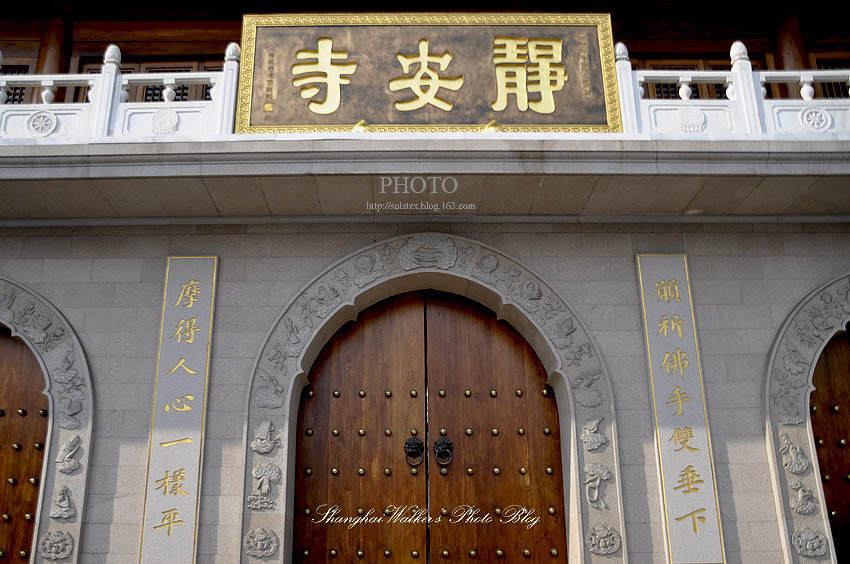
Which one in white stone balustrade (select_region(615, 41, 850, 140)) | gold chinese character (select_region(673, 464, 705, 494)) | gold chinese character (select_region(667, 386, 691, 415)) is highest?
white stone balustrade (select_region(615, 41, 850, 140))

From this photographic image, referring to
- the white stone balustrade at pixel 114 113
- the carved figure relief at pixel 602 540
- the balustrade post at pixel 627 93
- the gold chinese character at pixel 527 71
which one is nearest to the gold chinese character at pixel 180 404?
the white stone balustrade at pixel 114 113

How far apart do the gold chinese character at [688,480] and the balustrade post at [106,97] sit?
465 centimetres

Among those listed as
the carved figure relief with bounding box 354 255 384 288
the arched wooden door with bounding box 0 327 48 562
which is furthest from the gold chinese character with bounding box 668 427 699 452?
the arched wooden door with bounding box 0 327 48 562

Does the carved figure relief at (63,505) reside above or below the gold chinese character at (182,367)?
below

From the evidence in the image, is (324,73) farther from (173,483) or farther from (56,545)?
(56,545)

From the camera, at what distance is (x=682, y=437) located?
4863mm

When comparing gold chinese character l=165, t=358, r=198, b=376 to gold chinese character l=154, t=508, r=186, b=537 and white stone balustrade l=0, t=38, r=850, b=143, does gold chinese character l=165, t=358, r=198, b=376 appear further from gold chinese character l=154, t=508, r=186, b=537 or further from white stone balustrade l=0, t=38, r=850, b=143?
white stone balustrade l=0, t=38, r=850, b=143

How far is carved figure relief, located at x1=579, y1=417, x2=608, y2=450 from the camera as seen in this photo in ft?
15.9

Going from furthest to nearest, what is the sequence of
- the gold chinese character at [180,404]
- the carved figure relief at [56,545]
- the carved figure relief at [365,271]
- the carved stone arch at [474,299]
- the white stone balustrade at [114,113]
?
the carved figure relief at [365,271], the white stone balustrade at [114,113], the gold chinese character at [180,404], the carved stone arch at [474,299], the carved figure relief at [56,545]

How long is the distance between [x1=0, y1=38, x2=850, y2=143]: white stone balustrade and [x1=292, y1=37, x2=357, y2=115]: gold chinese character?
1.64 feet

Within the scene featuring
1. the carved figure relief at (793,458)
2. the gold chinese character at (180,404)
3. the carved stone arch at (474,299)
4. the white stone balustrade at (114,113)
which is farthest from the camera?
the white stone balustrade at (114,113)

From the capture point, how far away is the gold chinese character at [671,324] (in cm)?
514

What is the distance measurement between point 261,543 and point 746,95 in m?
4.62

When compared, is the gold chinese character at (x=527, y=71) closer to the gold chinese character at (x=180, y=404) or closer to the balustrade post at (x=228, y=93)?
the balustrade post at (x=228, y=93)
